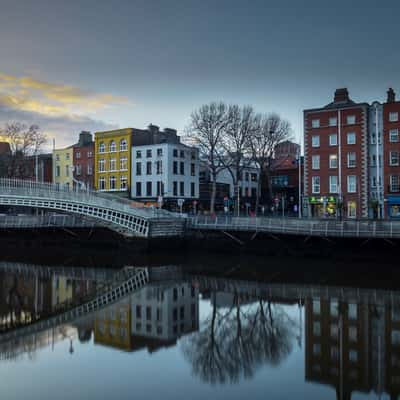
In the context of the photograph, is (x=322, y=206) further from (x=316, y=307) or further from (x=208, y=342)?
(x=208, y=342)

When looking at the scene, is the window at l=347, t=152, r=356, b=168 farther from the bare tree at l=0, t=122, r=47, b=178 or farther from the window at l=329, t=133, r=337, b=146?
the bare tree at l=0, t=122, r=47, b=178

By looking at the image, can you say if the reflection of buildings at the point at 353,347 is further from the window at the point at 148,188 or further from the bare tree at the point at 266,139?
the window at the point at 148,188

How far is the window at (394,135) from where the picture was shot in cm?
4075

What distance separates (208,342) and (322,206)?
3257 centimetres

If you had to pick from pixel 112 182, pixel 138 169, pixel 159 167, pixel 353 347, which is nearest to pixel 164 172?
pixel 159 167

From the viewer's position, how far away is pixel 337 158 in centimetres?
4309

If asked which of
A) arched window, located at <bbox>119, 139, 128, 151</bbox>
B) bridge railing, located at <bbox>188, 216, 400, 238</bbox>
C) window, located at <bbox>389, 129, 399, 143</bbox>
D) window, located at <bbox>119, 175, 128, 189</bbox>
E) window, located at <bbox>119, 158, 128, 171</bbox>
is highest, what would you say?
arched window, located at <bbox>119, 139, 128, 151</bbox>

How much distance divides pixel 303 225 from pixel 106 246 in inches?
636

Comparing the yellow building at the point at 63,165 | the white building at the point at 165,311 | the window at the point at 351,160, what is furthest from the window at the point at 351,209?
the yellow building at the point at 63,165

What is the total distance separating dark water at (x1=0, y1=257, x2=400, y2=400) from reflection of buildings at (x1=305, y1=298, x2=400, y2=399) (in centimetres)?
3

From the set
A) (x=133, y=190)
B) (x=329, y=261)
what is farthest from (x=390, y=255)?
(x=133, y=190)

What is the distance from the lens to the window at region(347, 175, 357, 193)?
41875 millimetres

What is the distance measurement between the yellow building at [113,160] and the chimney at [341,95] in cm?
2213

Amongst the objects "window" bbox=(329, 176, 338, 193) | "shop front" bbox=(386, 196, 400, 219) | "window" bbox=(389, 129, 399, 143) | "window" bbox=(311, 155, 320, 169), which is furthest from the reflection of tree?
"window" bbox=(311, 155, 320, 169)
